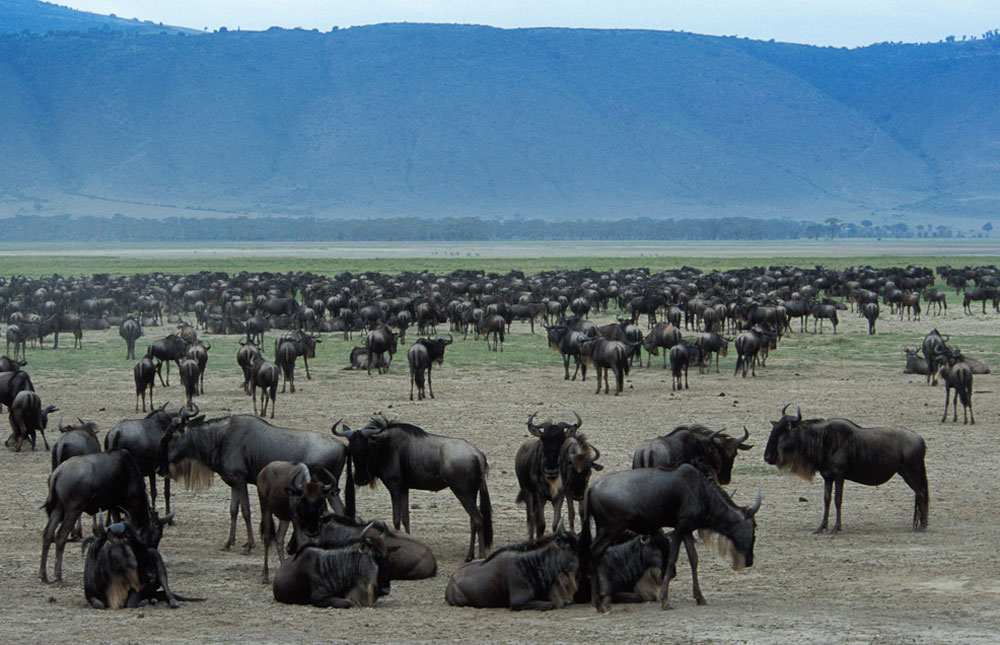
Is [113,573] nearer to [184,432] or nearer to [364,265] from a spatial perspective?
[184,432]

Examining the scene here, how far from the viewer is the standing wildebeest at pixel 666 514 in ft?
33.6

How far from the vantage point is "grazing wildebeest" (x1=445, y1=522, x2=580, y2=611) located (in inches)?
405

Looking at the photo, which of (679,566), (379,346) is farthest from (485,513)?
(379,346)

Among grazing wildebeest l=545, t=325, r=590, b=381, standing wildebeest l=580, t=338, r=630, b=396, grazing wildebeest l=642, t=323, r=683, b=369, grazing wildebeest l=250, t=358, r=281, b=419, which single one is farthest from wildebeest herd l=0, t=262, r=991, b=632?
grazing wildebeest l=642, t=323, r=683, b=369

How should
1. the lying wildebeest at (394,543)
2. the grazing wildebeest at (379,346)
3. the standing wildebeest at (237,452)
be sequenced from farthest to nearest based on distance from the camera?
the grazing wildebeest at (379,346)
the standing wildebeest at (237,452)
the lying wildebeest at (394,543)

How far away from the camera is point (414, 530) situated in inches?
527

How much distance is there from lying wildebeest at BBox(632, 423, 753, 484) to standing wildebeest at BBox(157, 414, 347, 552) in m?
3.15

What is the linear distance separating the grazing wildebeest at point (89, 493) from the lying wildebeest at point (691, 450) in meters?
4.97

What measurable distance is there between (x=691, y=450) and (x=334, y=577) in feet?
13.6

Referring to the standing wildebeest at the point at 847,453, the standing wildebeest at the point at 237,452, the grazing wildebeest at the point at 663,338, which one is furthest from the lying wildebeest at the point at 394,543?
the grazing wildebeest at the point at 663,338

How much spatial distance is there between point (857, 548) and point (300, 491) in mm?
5692

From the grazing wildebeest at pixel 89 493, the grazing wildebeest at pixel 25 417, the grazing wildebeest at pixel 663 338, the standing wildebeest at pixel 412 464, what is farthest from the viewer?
the grazing wildebeest at pixel 663 338

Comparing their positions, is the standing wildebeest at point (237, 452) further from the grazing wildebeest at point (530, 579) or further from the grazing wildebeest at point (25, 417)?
the grazing wildebeest at point (25, 417)

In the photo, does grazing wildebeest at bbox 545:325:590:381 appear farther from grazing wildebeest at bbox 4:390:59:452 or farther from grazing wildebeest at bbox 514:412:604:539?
grazing wildebeest at bbox 514:412:604:539
